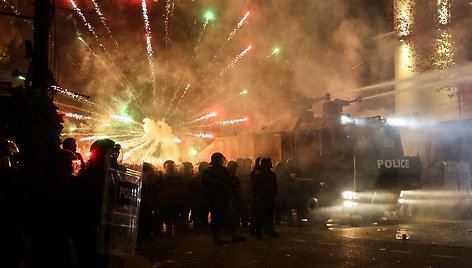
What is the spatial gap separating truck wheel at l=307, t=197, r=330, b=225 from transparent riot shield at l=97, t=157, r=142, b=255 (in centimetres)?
796

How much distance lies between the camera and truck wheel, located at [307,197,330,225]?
1208 centimetres

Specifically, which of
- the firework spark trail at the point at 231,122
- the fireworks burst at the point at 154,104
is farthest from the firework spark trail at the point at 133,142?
the firework spark trail at the point at 231,122

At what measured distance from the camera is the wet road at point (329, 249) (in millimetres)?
6926

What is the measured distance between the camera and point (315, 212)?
12.1 meters

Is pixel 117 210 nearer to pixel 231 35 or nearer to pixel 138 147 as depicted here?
pixel 231 35

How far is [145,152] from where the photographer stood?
80.7ft

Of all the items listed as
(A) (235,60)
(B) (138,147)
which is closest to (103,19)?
(A) (235,60)

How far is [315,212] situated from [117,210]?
8.30 m

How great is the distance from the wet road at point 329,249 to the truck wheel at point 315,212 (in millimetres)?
921

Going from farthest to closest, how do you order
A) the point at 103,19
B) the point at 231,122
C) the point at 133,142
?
the point at 133,142
the point at 231,122
the point at 103,19

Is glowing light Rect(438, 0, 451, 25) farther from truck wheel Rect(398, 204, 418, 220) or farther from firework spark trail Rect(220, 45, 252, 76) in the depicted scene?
truck wheel Rect(398, 204, 418, 220)

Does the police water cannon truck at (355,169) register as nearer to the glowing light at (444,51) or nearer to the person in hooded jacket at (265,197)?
the person in hooded jacket at (265,197)

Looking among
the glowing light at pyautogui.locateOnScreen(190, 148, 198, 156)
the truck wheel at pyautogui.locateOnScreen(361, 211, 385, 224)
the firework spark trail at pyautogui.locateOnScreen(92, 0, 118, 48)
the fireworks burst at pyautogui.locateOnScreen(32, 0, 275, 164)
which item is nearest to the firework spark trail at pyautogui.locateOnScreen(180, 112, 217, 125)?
the fireworks burst at pyautogui.locateOnScreen(32, 0, 275, 164)

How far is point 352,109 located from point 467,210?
10.7 meters
